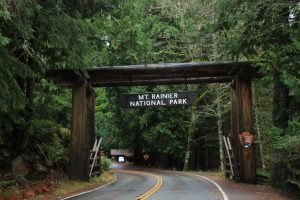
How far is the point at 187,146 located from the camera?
47.3 meters

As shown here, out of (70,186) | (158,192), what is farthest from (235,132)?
(70,186)

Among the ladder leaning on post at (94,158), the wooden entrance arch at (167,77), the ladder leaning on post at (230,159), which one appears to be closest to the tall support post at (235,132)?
the wooden entrance arch at (167,77)

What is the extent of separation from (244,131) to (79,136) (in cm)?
767

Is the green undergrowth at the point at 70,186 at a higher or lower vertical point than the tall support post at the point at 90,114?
lower

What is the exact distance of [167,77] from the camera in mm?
22750

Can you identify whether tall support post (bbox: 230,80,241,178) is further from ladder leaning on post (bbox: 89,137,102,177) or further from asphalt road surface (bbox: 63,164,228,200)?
ladder leaning on post (bbox: 89,137,102,177)

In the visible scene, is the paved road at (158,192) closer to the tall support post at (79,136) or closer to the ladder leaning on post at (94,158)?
the ladder leaning on post at (94,158)

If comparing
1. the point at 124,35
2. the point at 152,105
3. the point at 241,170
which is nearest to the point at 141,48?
the point at 124,35

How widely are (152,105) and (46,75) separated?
16.9 feet

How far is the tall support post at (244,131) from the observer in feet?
68.7

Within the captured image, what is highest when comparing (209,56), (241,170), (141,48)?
(209,56)

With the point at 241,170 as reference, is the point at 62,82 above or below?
above

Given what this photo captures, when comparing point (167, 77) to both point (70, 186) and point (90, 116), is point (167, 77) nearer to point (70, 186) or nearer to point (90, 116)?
point (90, 116)

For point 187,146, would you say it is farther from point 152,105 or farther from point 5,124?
point 5,124
